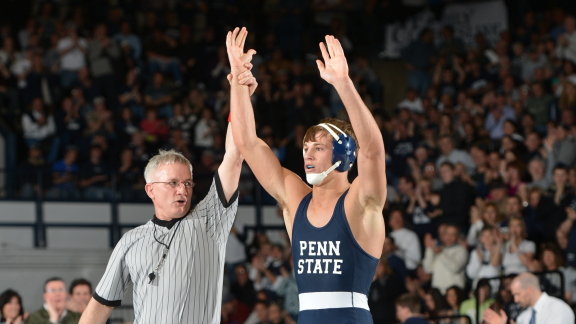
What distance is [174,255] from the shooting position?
6312mm

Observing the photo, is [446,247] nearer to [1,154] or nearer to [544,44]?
[544,44]

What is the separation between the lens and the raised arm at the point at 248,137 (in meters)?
6.46

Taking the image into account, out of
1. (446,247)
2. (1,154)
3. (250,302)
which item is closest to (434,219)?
(446,247)

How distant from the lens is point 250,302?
1461 cm

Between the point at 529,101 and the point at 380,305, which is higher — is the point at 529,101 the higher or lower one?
the higher one

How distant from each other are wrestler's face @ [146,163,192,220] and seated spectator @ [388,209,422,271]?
8.05 metres

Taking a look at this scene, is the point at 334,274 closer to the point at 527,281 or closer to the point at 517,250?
the point at 527,281

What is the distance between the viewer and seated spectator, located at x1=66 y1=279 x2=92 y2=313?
10594 millimetres

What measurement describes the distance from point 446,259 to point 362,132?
7872 mm

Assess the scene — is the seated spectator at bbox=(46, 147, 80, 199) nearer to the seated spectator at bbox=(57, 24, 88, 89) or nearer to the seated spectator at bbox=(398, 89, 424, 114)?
the seated spectator at bbox=(57, 24, 88, 89)

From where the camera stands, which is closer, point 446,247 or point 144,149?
point 446,247

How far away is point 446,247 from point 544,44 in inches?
212

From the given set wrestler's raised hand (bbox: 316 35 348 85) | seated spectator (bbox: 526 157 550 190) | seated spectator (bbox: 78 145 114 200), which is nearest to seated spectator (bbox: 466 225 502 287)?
seated spectator (bbox: 526 157 550 190)

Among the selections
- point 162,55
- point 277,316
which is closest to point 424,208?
point 277,316
